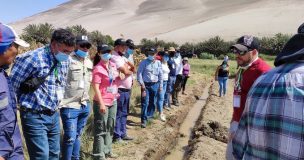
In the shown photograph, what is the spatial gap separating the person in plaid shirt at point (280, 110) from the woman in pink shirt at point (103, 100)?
12.7 feet

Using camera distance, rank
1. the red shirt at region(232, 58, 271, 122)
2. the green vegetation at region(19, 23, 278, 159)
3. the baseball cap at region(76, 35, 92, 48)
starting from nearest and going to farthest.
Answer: the red shirt at region(232, 58, 271, 122), the baseball cap at region(76, 35, 92, 48), the green vegetation at region(19, 23, 278, 159)

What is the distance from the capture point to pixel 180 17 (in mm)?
126000

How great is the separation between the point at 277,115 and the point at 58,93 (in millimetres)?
2922

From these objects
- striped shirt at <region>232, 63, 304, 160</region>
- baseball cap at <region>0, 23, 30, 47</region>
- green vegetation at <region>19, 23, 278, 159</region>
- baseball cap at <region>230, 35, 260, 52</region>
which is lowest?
green vegetation at <region>19, 23, 278, 159</region>

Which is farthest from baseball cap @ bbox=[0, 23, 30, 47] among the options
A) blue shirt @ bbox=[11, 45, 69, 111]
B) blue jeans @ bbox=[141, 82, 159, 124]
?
blue jeans @ bbox=[141, 82, 159, 124]

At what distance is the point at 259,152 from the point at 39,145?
105 inches

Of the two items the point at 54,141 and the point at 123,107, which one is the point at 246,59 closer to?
the point at 54,141

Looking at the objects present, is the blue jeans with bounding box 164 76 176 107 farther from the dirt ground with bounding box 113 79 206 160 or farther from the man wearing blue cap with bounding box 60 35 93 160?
the man wearing blue cap with bounding box 60 35 93 160

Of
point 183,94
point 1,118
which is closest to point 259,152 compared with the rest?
point 1,118

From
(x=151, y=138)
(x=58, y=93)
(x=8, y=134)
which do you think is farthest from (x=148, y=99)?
(x=8, y=134)

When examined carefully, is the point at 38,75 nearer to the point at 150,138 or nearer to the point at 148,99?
the point at 150,138

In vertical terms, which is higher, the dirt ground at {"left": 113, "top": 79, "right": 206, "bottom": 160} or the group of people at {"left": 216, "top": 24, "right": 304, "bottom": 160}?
the group of people at {"left": 216, "top": 24, "right": 304, "bottom": 160}

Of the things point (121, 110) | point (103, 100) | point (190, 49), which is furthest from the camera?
point (190, 49)

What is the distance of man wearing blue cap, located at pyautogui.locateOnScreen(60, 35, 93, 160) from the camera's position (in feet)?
17.5
